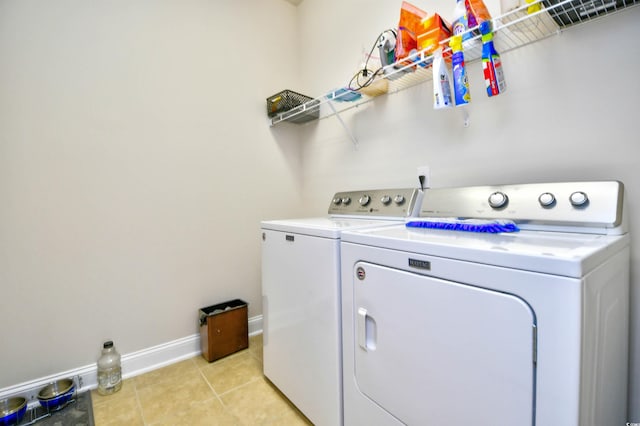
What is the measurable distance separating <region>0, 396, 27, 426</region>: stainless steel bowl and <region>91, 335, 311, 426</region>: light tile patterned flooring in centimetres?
27

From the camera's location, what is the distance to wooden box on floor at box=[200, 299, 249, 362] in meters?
1.83

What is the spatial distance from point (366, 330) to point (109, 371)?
1480 millimetres

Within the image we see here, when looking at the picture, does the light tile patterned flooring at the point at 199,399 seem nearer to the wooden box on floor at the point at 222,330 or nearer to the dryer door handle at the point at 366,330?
the wooden box on floor at the point at 222,330

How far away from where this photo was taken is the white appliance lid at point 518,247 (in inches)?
23.9

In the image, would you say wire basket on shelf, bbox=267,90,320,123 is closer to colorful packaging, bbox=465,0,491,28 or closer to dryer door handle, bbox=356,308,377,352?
colorful packaging, bbox=465,0,491,28

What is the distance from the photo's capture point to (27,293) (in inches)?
57.1

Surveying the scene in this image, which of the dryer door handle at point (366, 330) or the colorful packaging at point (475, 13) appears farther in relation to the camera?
the colorful packaging at point (475, 13)

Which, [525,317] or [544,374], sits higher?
[525,317]

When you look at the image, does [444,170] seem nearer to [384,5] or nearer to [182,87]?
[384,5]

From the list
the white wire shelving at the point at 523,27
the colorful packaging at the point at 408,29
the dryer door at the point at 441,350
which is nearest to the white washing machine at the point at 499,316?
the dryer door at the point at 441,350

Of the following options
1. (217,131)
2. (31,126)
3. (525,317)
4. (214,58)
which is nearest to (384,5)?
(214,58)

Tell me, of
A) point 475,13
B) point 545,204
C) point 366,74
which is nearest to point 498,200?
point 545,204

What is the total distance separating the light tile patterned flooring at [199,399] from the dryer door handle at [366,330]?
24.7 inches

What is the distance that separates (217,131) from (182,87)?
13.1 inches
